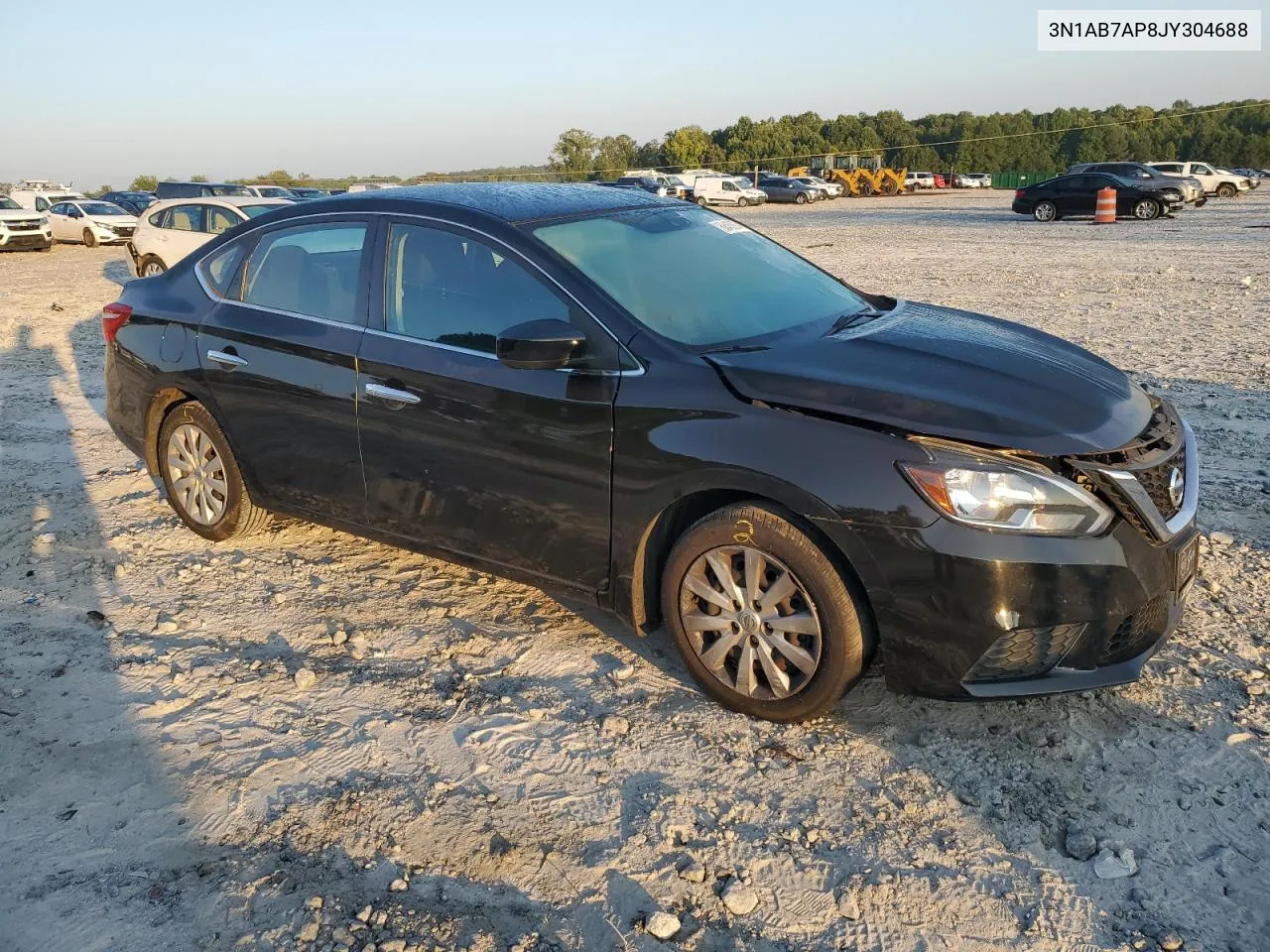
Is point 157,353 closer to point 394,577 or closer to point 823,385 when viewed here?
point 394,577

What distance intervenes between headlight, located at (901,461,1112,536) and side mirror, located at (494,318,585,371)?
50.4 inches

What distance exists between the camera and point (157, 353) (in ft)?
16.6

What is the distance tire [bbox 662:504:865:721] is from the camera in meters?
3.15

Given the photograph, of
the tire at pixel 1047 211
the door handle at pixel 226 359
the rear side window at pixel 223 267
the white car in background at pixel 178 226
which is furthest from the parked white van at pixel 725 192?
the door handle at pixel 226 359

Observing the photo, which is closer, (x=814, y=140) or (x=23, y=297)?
(x=23, y=297)

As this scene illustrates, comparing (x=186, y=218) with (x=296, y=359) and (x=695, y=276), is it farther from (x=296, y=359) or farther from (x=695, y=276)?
(x=695, y=276)

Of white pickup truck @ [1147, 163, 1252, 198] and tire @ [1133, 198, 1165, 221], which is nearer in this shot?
tire @ [1133, 198, 1165, 221]

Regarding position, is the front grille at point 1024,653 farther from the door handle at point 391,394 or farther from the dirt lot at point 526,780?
the door handle at point 391,394

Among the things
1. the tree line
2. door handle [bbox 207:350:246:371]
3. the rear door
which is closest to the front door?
the rear door

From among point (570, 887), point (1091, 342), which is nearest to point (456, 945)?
point (570, 887)

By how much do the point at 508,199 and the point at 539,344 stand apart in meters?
1.10

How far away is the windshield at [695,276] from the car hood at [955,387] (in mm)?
272

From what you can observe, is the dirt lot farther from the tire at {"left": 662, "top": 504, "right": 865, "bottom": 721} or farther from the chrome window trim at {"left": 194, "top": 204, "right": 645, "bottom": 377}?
the chrome window trim at {"left": 194, "top": 204, "right": 645, "bottom": 377}

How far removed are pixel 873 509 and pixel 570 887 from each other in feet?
4.54
